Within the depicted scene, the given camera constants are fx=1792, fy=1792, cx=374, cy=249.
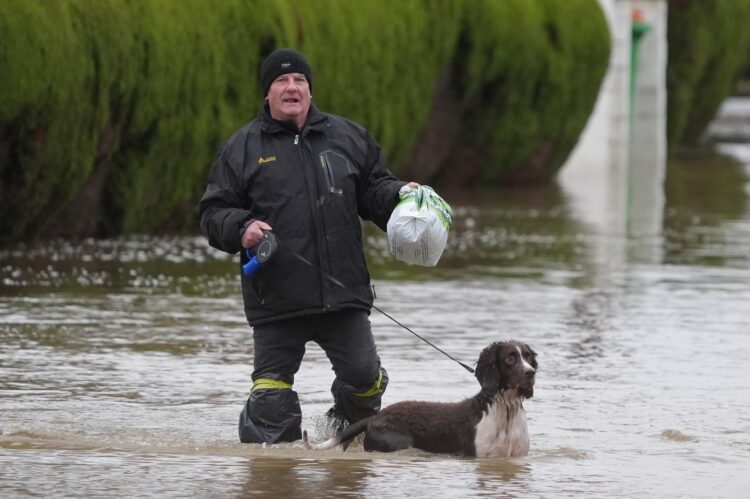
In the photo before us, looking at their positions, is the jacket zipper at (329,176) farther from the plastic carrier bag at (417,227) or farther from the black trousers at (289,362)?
the black trousers at (289,362)

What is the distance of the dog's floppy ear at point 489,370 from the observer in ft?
23.5

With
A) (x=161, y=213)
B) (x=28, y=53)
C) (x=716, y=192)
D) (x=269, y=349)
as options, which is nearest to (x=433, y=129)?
(x=716, y=192)

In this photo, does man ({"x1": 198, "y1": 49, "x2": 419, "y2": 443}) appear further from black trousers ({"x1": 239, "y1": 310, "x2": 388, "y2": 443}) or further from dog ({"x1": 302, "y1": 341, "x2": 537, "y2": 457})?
dog ({"x1": 302, "y1": 341, "x2": 537, "y2": 457})

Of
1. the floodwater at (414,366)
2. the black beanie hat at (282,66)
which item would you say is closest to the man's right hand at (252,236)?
the black beanie hat at (282,66)

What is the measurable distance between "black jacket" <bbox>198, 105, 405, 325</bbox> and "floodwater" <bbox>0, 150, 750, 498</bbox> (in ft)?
2.08

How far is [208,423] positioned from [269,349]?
0.81m

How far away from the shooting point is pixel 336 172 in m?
7.38

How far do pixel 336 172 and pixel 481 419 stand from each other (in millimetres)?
1173

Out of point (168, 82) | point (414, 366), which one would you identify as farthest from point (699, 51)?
point (414, 366)

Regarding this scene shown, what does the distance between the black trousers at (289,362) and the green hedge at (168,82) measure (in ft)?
22.0

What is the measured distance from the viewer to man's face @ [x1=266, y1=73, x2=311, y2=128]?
24.1 feet

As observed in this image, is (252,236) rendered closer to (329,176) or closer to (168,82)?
(329,176)

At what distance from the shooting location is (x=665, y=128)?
102ft

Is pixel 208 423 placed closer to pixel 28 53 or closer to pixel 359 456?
pixel 359 456
